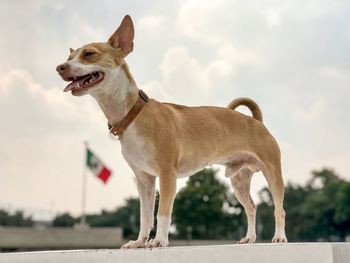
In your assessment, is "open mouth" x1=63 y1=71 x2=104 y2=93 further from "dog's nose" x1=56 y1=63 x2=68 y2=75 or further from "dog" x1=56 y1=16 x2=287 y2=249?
"dog's nose" x1=56 y1=63 x2=68 y2=75

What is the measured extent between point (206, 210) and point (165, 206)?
2970 inches

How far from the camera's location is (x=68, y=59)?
6.45 metres

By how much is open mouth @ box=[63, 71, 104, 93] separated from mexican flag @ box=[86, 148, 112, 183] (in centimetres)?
3558

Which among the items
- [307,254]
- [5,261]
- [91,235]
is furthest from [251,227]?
[91,235]

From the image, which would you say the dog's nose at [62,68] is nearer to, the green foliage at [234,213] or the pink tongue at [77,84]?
the pink tongue at [77,84]

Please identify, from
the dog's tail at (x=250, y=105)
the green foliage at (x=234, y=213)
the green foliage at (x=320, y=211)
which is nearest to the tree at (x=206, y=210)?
the green foliage at (x=234, y=213)

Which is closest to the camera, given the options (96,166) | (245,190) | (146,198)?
(146,198)

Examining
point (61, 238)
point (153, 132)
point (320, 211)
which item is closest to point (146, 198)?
point (153, 132)

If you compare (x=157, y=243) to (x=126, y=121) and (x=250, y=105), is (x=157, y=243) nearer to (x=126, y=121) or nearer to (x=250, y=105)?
(x=126, y=121)

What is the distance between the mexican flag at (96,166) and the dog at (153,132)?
113 feet

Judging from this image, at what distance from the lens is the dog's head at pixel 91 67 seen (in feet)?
20.3

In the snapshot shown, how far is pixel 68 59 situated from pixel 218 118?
2.16 metres

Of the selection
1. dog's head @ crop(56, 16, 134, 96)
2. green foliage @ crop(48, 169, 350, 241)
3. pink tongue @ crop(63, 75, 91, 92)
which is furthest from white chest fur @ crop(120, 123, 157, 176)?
green foliage @ crop(48, 169, 350, 241)

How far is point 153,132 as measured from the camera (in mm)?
6402
